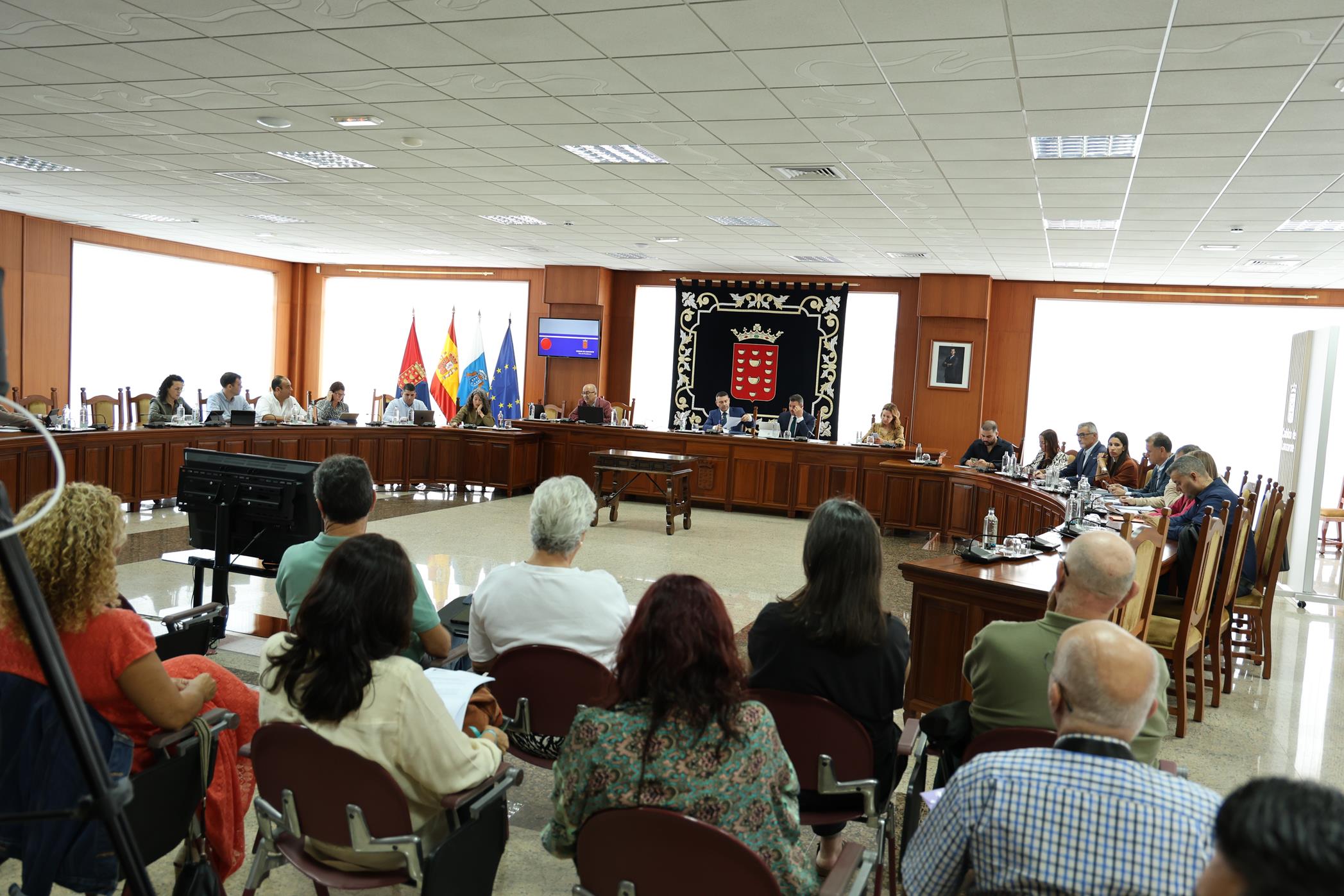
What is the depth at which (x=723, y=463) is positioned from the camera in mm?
10781

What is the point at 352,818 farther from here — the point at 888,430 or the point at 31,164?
the point at 888,430

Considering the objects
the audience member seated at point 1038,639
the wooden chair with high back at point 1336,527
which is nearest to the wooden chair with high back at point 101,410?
the audience member seated at point 1038,639

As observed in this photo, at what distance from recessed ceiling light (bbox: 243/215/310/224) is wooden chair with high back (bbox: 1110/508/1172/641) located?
32.1 feet

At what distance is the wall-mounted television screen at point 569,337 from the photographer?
46.3 feet

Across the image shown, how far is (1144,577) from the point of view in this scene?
12.8 feet

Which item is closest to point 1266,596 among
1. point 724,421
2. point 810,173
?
point 810,173

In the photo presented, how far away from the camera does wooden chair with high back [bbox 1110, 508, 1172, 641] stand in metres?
3.78

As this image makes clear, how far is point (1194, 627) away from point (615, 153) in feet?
15.4

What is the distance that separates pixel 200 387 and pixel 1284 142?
14295mm

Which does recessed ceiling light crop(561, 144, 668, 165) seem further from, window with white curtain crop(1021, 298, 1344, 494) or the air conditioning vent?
window with white curtain crop(1021, 298, 1344, 494)

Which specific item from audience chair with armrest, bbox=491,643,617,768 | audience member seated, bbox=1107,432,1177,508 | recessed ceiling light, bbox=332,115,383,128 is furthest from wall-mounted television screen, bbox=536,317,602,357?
audience chair with armrest, bbox=491,643,617,768

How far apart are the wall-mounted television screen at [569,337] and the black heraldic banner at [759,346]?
1.25 m

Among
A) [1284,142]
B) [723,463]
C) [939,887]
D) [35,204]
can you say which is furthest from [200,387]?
[939,887]

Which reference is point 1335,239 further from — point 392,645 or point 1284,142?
point 392,645
